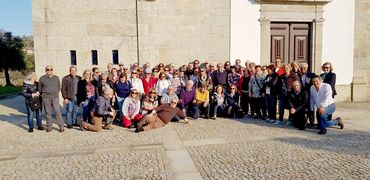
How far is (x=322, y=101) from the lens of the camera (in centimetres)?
693

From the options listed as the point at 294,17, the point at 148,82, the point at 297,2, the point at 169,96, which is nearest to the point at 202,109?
the point at 169,96

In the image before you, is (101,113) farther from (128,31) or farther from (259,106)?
(259,106)

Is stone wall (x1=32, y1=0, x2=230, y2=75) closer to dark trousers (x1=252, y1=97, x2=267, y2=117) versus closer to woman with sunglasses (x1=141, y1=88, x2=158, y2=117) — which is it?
dark trousers (x1=252, y1=97, x2=267, y2=117)

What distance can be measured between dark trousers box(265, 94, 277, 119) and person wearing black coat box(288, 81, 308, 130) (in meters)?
0.71

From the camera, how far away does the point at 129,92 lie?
800cm

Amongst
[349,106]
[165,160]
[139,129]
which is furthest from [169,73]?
[349,106]

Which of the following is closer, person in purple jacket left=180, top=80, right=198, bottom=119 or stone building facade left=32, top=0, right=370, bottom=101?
person in purple jacket left=180, top=80, right=198, bottom=119

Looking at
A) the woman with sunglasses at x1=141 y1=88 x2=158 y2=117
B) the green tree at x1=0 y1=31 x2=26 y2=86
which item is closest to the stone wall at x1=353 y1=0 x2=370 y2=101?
the woman with sunglasses at x1=141 y1=88 x2=158 y2=117

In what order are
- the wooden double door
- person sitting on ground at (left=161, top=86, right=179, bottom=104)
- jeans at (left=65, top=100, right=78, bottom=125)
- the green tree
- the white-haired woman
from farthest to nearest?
the green tree → the wooden double door → person sitting on ground at (left=161, top=86, right=179, bottom=104) → jeans at (left=65, top=100, right=78, bottom=125) → the white-haired woman

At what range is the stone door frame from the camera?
1133 cm

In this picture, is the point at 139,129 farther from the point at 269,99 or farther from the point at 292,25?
the point at 292,25

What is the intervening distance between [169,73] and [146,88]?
1060 mm

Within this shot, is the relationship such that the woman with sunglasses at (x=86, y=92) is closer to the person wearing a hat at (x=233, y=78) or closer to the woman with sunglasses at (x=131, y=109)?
the woman with sunglasses at (x=131, y=109)

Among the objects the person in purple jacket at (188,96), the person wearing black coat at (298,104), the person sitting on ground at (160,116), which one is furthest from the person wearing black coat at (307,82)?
the person sitting on ground at (160,116)
